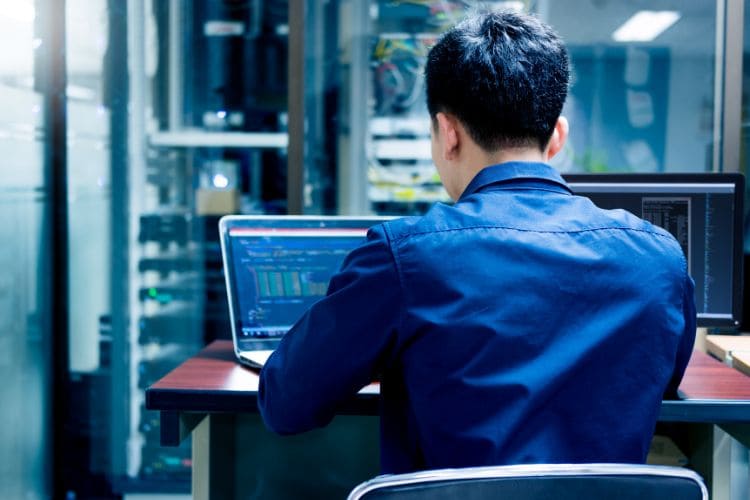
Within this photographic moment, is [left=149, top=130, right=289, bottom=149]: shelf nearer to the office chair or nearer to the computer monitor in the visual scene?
the computer monitor

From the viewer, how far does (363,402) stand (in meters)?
1.44

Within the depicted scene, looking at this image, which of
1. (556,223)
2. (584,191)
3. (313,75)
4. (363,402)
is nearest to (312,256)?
(363,402)

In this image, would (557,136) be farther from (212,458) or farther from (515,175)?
(212,458)

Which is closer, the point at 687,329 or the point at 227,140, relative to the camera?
the point at 687,329

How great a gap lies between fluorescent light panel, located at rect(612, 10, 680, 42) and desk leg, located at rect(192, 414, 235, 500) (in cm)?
266

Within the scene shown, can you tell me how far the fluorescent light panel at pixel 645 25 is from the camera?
369cm

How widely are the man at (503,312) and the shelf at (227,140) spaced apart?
7.04ft

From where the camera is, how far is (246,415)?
199 centimetres

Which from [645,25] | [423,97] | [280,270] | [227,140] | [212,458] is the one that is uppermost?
[645,25]

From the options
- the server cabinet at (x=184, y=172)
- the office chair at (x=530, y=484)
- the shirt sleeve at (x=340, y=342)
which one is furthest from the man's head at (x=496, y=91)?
the server cabinet at (x=184, y=172)

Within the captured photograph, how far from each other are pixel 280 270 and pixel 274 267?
14 mm

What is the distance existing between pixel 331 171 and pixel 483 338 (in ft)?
8.97

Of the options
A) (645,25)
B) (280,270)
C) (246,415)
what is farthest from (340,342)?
(645,25)

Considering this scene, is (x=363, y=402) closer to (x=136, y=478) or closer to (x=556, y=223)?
(x=556, y=223)
